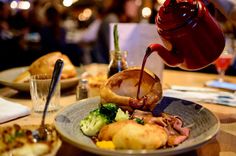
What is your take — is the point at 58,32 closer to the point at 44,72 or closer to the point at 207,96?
the point at 44,72

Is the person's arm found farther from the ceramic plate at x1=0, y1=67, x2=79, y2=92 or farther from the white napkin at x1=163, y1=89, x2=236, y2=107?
the ceramic plate at x1=0, y1=67, x2=79, y2=92

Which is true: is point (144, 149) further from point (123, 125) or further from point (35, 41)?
point (35, 41)

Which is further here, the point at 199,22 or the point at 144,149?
the point at 199,22

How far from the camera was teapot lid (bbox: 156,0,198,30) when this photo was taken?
101 cm

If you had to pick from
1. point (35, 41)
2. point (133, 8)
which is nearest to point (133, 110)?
point (133, 8)

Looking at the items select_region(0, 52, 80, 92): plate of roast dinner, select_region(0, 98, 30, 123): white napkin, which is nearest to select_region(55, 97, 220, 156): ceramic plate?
select_region(0, 98, 30, 123): white napkin

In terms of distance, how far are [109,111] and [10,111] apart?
40 centimetres

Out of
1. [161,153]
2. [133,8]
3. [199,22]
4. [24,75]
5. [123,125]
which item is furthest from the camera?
[133,8]

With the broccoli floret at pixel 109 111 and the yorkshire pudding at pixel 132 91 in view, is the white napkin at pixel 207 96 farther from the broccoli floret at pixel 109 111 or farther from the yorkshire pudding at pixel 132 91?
the broccoli floret at pixel 109 111

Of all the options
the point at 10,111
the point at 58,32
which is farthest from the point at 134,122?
the point at 58,32

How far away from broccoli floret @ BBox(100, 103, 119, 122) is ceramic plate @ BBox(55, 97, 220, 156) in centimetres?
9

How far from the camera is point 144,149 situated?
0.80 meters

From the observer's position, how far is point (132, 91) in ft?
3.66

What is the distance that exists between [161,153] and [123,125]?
15cm
